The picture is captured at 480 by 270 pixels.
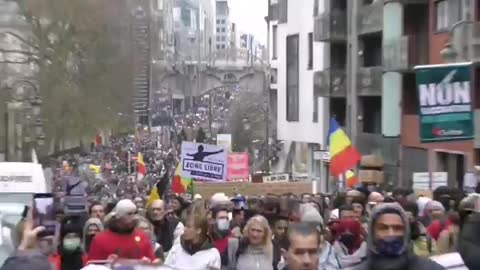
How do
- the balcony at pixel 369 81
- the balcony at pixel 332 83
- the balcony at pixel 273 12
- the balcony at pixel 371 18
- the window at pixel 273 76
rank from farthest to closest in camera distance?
the window at pixel 273 76 → the balcony at pixel 273 12 → the balcony at pixel 332 83 → the balcony at pixel 369 81 → the balcony at pixel 371 18

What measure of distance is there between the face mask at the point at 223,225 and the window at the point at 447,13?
22.3 metres

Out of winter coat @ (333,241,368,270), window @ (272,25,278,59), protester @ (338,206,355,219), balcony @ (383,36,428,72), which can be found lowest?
winter coat @ (333,241,368,270)

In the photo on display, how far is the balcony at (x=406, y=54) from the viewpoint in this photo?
40.9 metres

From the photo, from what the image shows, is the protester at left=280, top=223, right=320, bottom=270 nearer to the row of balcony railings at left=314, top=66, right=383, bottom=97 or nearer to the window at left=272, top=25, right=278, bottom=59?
the row of balcony railings at left=314, top=66, right=383, bottom=97

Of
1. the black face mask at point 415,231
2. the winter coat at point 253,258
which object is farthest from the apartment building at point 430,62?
the winter coat at point 253,258

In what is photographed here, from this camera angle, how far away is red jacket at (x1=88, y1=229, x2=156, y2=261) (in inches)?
388

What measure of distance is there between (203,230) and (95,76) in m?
48.3

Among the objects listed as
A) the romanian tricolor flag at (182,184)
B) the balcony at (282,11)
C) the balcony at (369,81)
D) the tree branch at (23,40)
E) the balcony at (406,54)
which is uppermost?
the balcony at (282,11)

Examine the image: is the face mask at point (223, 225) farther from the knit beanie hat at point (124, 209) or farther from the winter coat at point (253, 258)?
the winter coat at point (253, 258)

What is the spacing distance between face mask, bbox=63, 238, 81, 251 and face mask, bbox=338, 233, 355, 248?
291cm

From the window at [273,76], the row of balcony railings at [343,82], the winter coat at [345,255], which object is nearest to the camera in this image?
the winter coat at [345,255]

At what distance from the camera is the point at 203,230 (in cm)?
1041

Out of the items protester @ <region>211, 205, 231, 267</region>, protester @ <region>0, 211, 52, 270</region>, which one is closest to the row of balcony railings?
protester @ <region>211, 205, 231, 267</region>

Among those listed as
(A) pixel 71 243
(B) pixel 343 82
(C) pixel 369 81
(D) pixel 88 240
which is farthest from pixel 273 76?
(D) pixel 88 240
